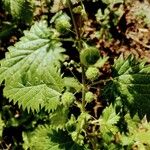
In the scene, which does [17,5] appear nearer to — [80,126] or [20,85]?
[20,85]

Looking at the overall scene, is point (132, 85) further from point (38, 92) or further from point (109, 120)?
point (38, 92)

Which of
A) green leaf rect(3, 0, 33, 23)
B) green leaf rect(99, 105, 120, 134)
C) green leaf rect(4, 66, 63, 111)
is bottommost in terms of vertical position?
green leaf rect(99, 105, 120, 134)

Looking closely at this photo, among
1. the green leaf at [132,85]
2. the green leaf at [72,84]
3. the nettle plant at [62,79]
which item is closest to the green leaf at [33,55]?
the nettle plant at [62,79]

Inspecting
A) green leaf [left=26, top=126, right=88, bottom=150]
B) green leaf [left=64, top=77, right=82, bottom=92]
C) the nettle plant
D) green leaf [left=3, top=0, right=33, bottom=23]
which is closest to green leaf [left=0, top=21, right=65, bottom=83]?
the nettle plant

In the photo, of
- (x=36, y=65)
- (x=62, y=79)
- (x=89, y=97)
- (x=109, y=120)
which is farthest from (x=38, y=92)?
(x=109, y=120)

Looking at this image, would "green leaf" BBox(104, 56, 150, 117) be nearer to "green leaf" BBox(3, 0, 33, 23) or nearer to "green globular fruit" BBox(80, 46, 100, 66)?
"green globular fruit" BBox(80, 46, 100, 66)

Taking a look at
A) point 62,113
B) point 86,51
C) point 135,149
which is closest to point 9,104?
point 62,113
